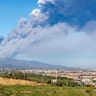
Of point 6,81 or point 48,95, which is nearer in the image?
point 48,95

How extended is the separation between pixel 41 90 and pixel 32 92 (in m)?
1.47

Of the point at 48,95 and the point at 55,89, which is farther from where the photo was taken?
the point at 55,89

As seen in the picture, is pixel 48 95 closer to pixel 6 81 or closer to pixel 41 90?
pixel 41 90

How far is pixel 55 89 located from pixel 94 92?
15.3 ft

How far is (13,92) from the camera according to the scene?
37750 mm

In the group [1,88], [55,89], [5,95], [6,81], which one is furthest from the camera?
[6,81]

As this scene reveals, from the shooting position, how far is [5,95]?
3625cm

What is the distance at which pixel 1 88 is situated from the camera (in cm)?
3869

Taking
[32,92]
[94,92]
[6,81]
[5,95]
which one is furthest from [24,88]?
[6,81]

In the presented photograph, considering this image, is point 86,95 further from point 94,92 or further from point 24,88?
point 24,88

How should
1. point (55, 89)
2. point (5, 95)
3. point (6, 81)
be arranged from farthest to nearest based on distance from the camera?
point (6, 81) → point (55, 89) → point (5, 95)

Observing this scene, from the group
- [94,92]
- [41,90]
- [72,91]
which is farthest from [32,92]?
[94,92]

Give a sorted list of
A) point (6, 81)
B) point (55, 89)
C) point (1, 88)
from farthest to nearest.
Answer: point (6, 81) < point (55, 89) < point (1, 88)

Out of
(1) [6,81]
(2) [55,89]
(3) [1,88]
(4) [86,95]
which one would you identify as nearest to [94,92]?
(4) [86,95]
